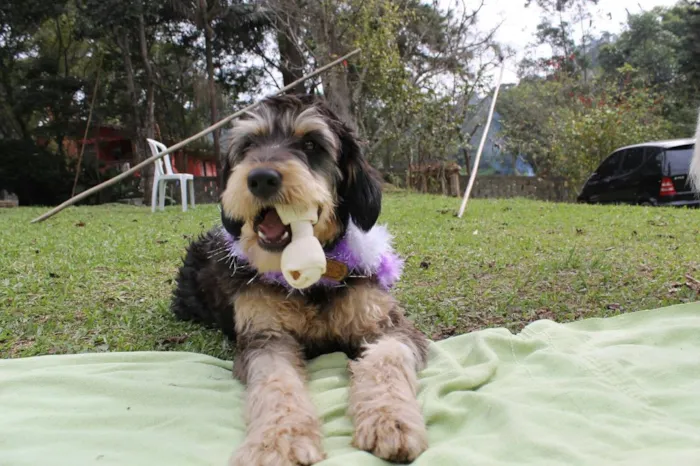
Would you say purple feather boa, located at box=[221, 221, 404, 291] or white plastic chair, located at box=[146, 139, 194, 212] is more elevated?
white plastic chair, located at box=[146, 139, 194, 212]

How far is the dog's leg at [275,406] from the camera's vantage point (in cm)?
179

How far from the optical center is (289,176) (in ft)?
7.80

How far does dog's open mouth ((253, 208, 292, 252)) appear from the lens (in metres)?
2.50

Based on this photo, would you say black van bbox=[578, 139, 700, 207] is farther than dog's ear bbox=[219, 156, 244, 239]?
Yes

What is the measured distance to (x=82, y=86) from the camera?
2245 centimetres

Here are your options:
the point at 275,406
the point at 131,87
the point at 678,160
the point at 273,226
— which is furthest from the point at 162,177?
the point at 678,160

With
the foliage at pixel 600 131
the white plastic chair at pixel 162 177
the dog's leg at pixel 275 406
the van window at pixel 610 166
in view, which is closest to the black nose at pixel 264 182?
the dog's leg at pixel 275 406

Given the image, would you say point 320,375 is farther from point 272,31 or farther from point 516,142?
point 516,142

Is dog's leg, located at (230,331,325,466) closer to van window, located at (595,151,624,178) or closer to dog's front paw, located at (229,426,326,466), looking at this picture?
dog's front paw, located at (229,426,326,466)

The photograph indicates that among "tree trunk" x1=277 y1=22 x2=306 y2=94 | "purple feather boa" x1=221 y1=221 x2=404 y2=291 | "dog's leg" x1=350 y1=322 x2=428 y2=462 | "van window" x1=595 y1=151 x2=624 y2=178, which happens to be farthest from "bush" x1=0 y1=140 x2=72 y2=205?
"dog's leg" x1=350 y1=322 x2=428 y2=462

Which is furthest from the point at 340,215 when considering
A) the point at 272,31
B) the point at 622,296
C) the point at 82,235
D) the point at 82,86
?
the point at 82,86

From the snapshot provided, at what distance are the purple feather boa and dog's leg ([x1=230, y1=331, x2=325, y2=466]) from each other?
1.10 feet

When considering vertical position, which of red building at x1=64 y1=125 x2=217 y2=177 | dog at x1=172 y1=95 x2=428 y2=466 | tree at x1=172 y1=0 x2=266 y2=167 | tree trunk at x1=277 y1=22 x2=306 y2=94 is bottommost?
dog at x1=172 y1=95 x2=428 y2=466

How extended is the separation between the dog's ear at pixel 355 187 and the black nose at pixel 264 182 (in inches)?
23.6
